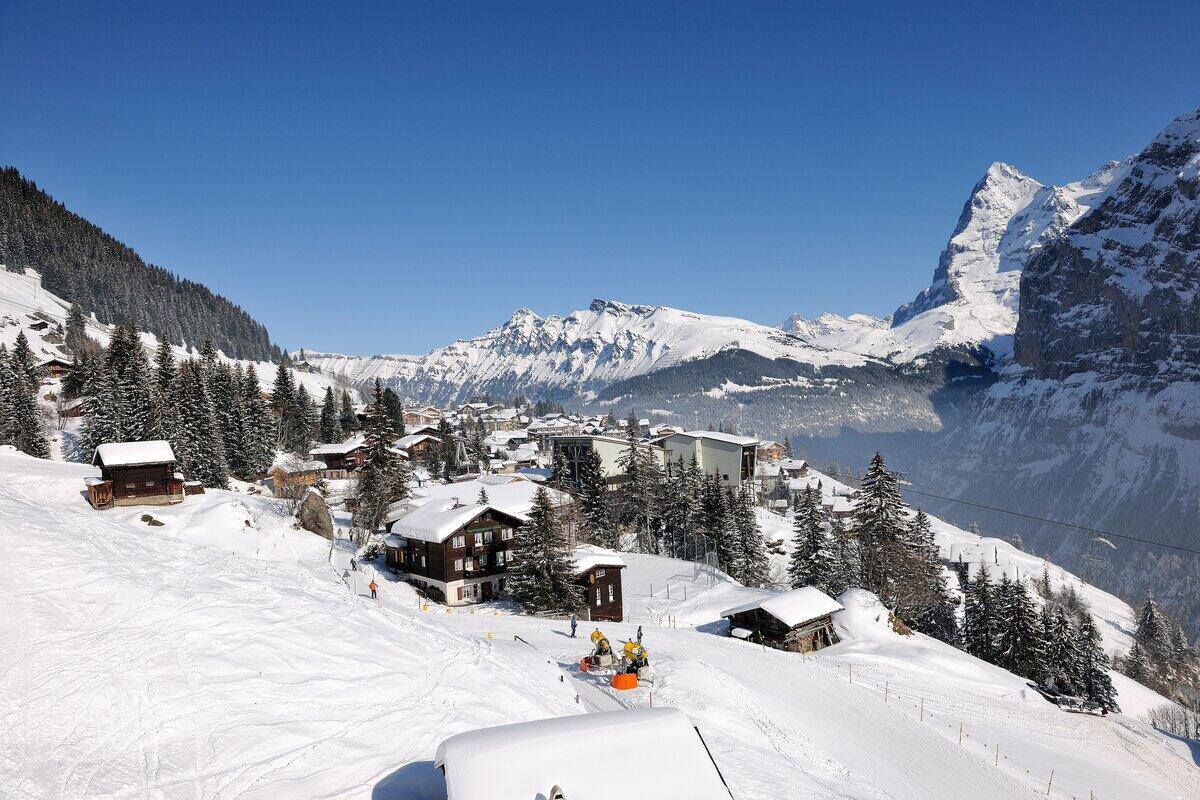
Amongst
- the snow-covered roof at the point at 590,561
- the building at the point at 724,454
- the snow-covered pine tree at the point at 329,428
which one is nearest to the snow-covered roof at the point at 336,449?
the snow-covered pine tree at the point at 329,428

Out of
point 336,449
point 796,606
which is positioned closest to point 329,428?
point 336,449

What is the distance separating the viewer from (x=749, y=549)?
60.9 meters

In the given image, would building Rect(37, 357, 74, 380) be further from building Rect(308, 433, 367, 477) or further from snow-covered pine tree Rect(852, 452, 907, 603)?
snow-covered pine tree Rect(852, 452, 907, 603)

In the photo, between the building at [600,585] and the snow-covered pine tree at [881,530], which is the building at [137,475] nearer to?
the building at [600,585]

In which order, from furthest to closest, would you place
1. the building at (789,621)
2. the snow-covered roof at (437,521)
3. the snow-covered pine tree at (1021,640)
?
the snow-covered pine tree at (1021,640) → the snow-covered roof at (437,521) → the building at (789,621)

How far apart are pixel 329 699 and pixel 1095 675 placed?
58.6 m

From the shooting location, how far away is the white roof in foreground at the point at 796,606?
37438 mm

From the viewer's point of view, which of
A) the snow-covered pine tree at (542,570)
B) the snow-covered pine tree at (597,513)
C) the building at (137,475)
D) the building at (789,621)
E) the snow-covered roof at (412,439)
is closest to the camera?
the building at (789,621)

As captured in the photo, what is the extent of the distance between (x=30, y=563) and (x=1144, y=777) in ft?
140

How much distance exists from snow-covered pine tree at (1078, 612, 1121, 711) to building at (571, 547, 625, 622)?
34878 millimetres

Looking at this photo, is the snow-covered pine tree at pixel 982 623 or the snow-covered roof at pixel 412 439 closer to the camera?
the snow-covered pine tree at pixel 982 623

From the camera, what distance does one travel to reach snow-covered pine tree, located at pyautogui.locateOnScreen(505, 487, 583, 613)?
38375 mm

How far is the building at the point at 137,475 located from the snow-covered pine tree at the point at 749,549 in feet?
150

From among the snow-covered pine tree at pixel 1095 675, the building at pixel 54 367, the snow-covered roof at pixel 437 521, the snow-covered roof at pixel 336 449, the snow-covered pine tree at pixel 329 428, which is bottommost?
the snow-covered pine tree at pixel 1095 675
